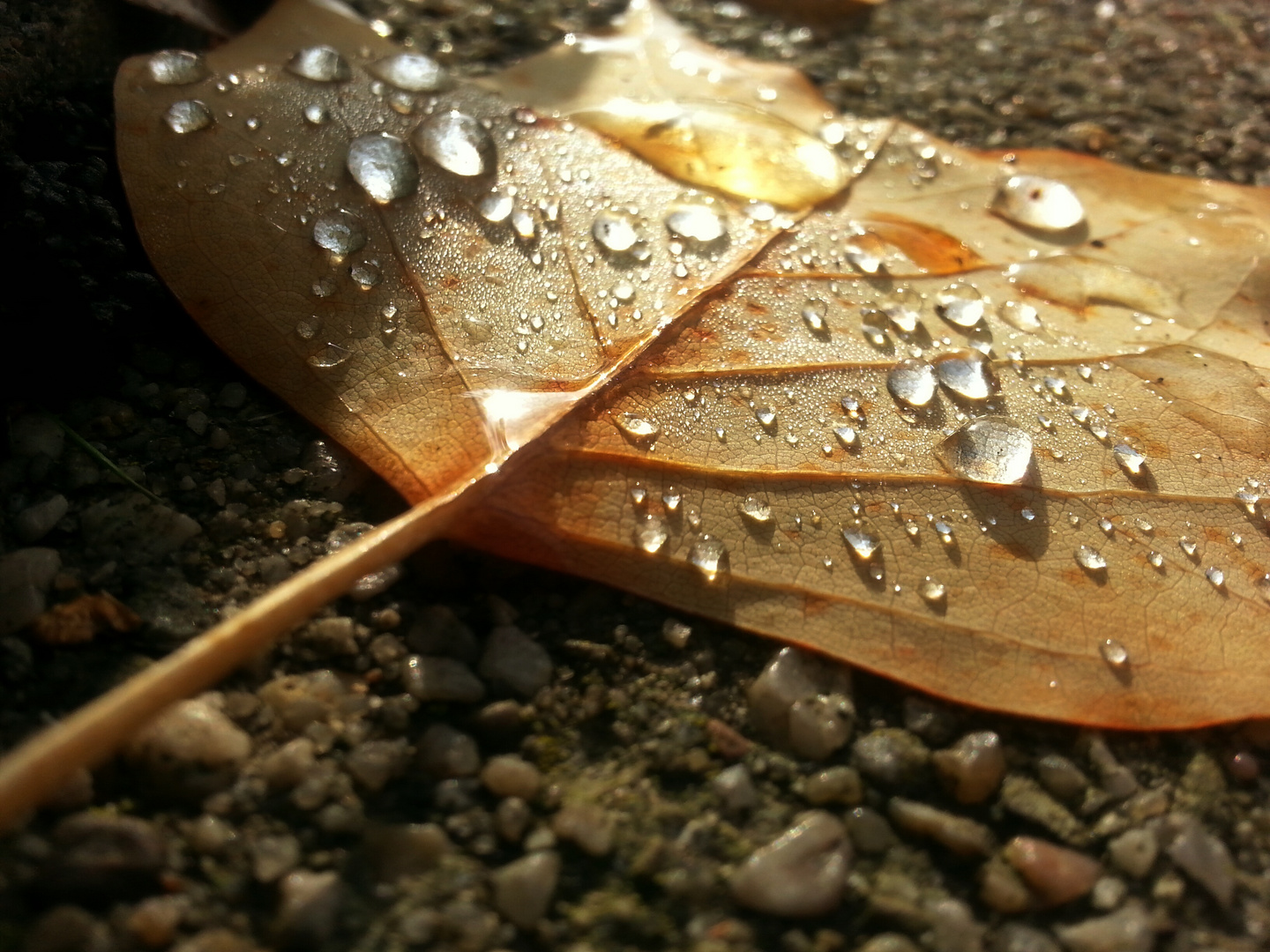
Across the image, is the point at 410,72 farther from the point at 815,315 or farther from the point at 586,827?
the point at 586,827

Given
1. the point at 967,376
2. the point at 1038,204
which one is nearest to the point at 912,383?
the point at 967,376

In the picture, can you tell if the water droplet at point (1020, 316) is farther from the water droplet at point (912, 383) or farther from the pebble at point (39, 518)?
the pebble at point (39, 518)

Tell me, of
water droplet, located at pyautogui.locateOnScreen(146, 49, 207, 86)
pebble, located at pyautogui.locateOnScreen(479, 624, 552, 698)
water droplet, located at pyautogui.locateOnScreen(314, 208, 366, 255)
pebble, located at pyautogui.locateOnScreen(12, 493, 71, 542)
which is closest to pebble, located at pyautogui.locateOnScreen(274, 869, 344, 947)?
pebble, located at pyautogui.locateOnScreen(479, 624, 552, 698)

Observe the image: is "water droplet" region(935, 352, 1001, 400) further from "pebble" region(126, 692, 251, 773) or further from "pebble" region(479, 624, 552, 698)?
"pebble" region(126, 692, 251, 773)

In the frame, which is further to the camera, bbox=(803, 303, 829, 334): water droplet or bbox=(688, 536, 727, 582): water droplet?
bbox=(803, 303, 829, 334): water droplet

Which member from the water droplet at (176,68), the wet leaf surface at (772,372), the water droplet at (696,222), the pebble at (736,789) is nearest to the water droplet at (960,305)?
the wet leaf surface at (772,372)

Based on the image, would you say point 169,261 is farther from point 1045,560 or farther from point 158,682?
point 1045,560
